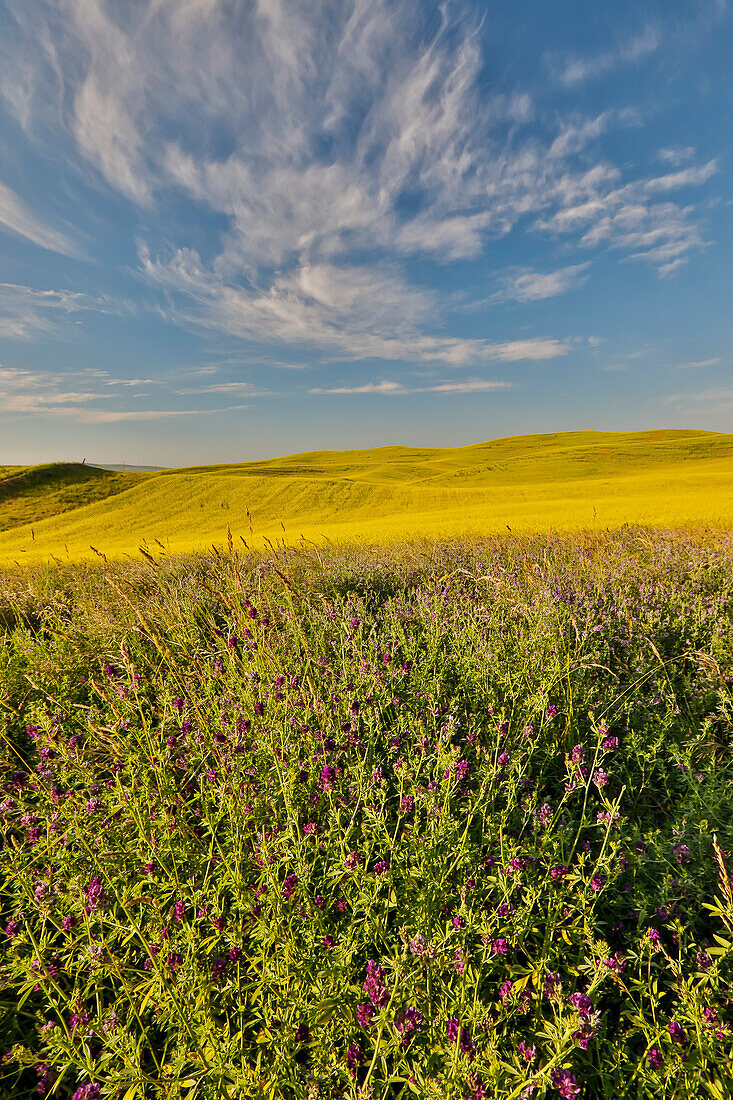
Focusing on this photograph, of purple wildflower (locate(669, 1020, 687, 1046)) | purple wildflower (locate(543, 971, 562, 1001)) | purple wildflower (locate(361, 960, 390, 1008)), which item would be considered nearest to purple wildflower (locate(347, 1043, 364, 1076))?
purple wildflower (locate(361, 960, 390, 1008))

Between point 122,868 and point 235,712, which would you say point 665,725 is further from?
point 122,868

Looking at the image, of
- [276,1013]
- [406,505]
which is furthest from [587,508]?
[276,1013]

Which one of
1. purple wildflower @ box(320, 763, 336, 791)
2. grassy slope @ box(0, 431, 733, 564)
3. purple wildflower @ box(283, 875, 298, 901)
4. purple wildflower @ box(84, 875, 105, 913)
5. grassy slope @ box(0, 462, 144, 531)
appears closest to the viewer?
purple wildflower @ box(84, 875, 105, 913)

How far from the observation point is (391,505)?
21922mm

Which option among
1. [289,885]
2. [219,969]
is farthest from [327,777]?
[219,969]

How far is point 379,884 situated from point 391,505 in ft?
67.6

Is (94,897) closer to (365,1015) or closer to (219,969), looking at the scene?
(219,969)

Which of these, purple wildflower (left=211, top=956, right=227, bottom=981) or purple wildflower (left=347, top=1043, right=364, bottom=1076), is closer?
purple wildflower (left=347, top=1043, right=364, bottom=1076)

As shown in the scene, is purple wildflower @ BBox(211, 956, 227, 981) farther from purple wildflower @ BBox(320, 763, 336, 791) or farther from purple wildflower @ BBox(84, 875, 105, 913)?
purple wildflower @ BBox(320, 763, 336, 791)

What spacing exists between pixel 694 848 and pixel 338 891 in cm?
155

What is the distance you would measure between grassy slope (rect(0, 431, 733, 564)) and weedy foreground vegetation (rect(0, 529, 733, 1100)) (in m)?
7.54

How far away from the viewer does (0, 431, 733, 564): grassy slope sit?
490 inches

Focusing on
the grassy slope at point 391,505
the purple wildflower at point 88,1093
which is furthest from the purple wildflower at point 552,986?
the grassy slope at point 391,505

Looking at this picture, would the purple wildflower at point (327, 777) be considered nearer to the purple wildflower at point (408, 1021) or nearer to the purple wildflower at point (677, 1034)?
the purple wildflower at point (408, 1021)
